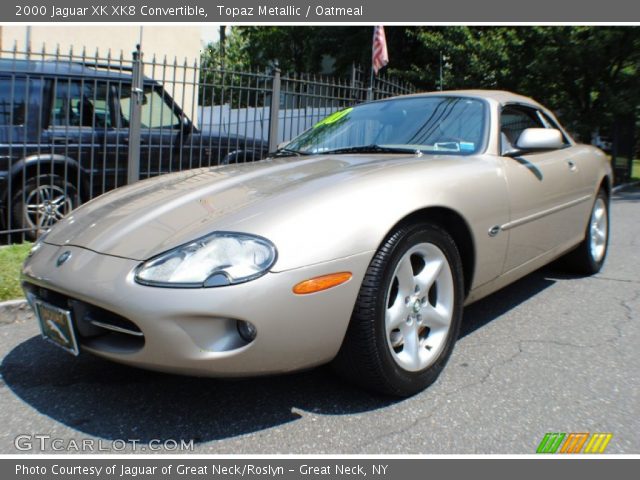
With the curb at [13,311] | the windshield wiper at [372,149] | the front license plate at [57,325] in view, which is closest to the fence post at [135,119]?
the curb at [13,311]

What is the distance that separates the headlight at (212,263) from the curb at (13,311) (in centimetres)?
181

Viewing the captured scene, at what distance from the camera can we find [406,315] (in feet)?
7.88

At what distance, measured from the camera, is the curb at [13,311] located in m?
3.35

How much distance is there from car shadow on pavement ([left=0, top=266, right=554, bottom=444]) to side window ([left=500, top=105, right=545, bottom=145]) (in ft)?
6.13

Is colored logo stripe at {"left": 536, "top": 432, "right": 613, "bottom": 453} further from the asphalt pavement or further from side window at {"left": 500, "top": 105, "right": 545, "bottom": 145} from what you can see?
side window at {"left": 500, "top": 105, "right": 545, "bottom": 145}

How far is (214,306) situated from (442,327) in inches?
45.9

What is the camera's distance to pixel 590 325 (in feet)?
11.2

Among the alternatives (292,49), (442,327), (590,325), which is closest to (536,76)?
(590,325)

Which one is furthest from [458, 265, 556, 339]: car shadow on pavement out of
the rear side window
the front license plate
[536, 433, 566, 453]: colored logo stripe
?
the rear side window

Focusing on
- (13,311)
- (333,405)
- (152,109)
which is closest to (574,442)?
(333,405)

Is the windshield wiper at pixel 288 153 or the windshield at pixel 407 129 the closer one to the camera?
the windshield at pixel 407 129

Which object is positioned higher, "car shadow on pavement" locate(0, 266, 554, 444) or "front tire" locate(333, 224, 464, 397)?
"front tire" locate(333, 224, 464, 397)

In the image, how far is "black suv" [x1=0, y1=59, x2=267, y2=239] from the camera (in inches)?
195

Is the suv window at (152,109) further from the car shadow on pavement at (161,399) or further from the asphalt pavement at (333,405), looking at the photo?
the car shadow on pavement at (161,399)
